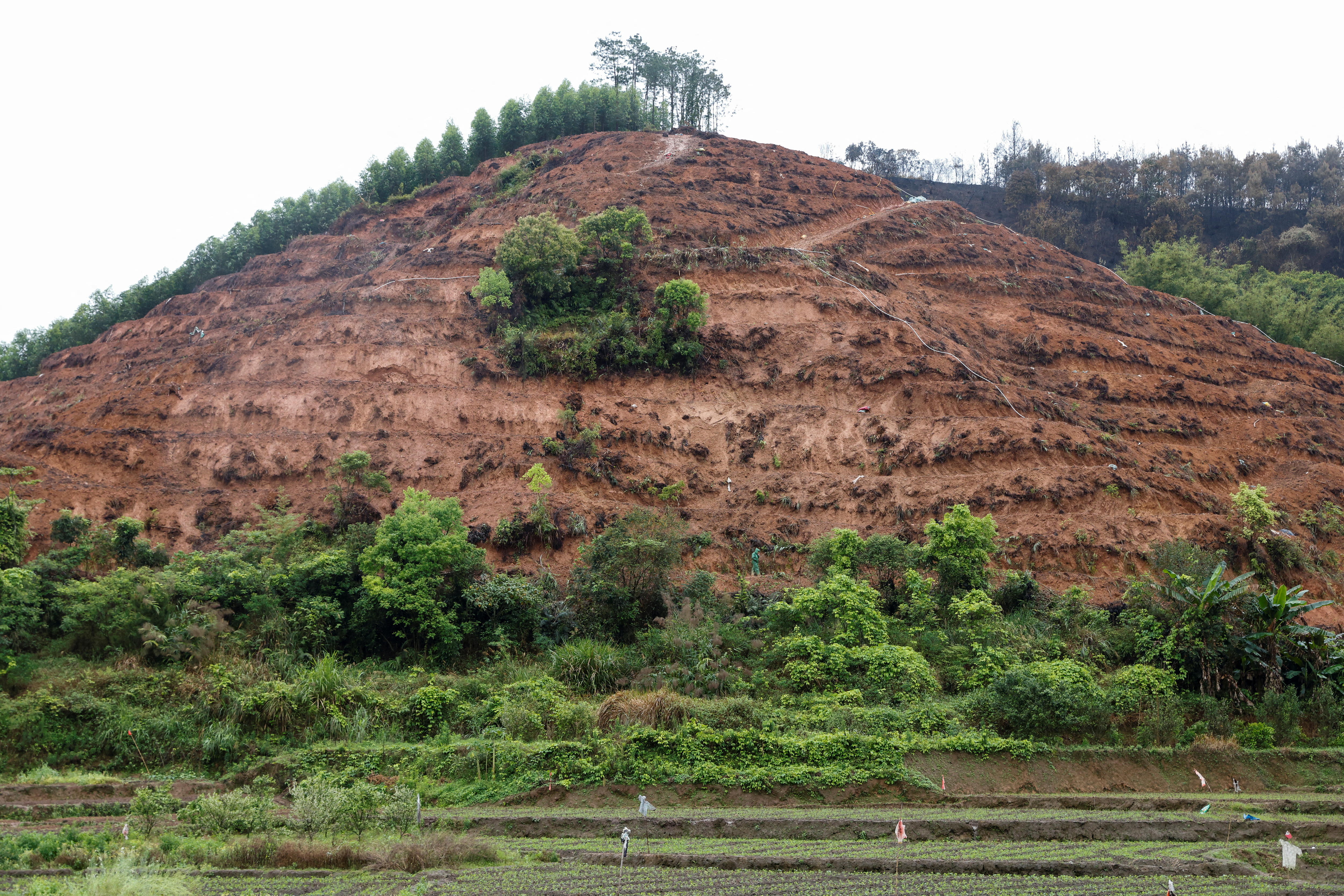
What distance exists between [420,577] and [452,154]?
106 ft

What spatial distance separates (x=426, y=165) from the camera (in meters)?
44.3

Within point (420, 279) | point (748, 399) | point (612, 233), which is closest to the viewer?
point (748, 399)

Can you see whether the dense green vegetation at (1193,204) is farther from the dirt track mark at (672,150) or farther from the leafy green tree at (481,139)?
the leafy green tree at (481,139)

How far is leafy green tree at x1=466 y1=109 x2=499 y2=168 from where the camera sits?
4541 centimetres

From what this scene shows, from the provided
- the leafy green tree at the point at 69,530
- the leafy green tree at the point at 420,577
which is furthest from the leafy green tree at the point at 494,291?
the leafy green tree at the point at 69,530

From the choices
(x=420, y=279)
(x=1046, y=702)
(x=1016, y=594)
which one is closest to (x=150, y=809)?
(x=1046, y=702)

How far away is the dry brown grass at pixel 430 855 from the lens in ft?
37.3

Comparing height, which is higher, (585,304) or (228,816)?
(585,304)

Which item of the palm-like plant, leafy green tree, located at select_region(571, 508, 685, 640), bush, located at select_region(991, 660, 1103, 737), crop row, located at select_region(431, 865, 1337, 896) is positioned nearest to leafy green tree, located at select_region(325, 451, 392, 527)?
leafy green tree, located at select_region(571, 508, 685, 640)

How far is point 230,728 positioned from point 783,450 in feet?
53.3

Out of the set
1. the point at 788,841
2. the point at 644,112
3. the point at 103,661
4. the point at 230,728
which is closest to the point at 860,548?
the point at 788,841

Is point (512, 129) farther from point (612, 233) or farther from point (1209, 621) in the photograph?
point (1209, 621)

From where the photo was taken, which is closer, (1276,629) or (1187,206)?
(1276,629)

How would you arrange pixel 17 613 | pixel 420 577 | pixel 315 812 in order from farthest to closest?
pixel 420 577
pixel 17 613
pixel 315 812
